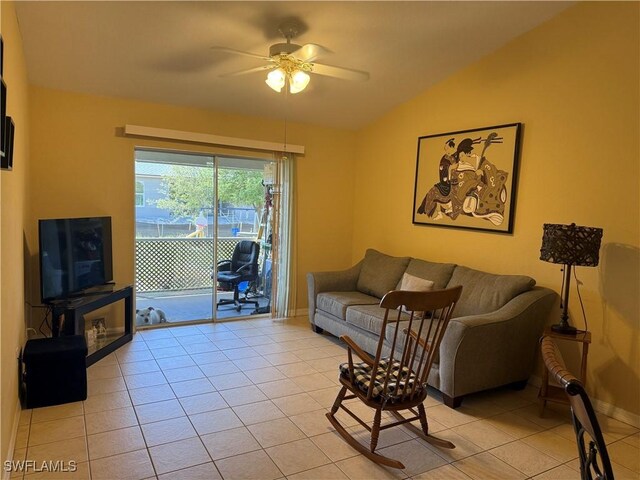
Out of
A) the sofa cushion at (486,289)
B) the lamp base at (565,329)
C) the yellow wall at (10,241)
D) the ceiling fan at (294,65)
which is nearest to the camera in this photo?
the yellow wall at (10,241)

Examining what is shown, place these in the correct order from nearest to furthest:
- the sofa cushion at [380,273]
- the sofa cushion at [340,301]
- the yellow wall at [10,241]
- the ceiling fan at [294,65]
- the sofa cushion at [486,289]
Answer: the yellow wall at [10,241] < the ceiling fan at [294,65] < the sofa cushion at [486,289] < the sofa cushion at [340,301] < the sofa cushion at [380,273]

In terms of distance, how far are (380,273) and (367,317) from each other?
89cm

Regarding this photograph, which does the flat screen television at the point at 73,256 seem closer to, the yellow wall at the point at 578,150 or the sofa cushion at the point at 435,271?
the sofa cushion at the point at 435,271

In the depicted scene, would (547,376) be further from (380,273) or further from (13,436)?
(13,436)

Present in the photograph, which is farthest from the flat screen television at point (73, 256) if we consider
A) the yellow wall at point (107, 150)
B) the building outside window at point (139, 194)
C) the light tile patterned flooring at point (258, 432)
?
the light tile patterned flooring at point (258, 432)

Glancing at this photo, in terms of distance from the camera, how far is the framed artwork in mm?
3711

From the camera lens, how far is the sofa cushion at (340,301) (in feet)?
13.9

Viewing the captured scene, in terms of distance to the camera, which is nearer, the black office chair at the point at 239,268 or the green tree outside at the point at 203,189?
the green tree outside at the point at 203,189

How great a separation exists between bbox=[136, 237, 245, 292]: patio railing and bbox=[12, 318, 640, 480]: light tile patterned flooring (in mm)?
1213

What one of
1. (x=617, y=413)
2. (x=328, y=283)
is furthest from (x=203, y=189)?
(x=617, y=413)

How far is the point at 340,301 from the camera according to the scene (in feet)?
14.1

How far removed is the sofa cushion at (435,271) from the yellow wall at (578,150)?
24 cm

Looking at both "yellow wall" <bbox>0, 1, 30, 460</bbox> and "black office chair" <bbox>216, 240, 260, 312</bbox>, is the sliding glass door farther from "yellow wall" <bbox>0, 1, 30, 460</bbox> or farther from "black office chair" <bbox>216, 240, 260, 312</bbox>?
"yellow wall" <bbox>0, 1, 30, 460</bbox>

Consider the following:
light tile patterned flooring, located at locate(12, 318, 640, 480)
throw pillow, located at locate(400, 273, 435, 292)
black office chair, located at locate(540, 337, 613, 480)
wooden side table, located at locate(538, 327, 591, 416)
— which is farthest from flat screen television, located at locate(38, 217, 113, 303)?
wooden side table, located at locate(538, 327, 591, 416)
